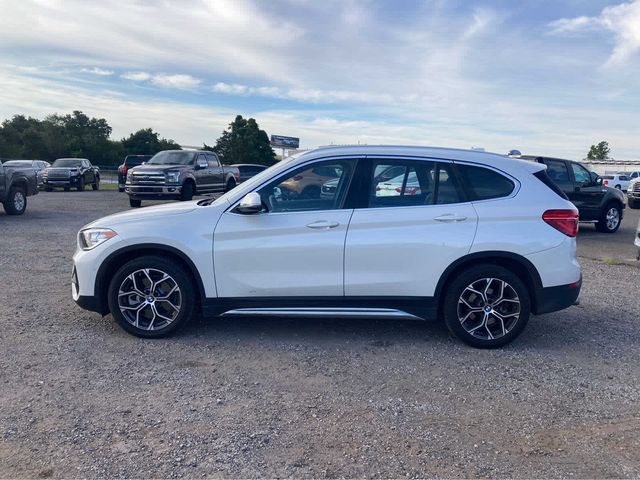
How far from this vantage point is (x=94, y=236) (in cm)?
520

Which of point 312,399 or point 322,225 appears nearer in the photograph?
point 312,399

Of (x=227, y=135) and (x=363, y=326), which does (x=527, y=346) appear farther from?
(x=227, y=135)

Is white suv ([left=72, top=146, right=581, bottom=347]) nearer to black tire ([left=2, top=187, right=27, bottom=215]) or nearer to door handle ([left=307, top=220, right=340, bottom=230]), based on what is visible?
door handle ([left=307, top=220, right=340, bottom=230])

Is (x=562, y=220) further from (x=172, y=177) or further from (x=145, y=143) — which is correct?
(x=145, y=143)

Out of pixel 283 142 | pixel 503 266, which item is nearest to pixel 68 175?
pixel 503 266

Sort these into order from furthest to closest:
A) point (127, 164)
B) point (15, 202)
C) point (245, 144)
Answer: point (245, 144), point (127, 164), point (15, 202)

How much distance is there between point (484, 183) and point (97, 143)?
2489 inches

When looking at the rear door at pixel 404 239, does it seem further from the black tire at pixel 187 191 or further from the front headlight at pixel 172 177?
the black tire at pixel 187 191

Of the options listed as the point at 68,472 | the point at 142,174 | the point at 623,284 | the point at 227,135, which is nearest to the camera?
the point at 68,472

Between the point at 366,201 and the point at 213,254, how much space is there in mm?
1470

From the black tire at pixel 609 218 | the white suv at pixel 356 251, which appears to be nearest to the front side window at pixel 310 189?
the white suv at pixel 356 251

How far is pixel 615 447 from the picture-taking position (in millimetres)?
3492

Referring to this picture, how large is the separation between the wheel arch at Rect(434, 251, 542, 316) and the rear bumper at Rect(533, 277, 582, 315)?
3cm

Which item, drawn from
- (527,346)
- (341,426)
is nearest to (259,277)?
(341,426)
